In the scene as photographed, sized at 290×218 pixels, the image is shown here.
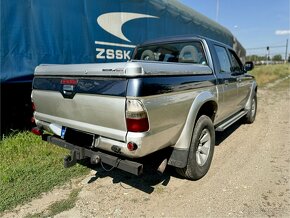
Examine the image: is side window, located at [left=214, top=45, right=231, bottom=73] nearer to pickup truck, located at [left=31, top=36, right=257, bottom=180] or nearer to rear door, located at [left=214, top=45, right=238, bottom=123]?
rear door, located at [left=214, top=45, right=238, bottom=123]

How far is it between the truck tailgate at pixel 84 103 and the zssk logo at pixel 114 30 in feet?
8.25

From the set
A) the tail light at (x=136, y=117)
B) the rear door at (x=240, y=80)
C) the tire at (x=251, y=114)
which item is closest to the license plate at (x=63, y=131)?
the tail light at (x=136, y=117)

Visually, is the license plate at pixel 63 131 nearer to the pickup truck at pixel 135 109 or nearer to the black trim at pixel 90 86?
the pickup truck at pixel 135 109

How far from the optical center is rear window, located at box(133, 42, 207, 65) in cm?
427

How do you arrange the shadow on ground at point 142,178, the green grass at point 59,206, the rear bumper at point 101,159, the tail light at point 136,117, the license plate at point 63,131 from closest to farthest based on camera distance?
the tail light at point 136,117 < the rear bumper at point 101,159 < the green grass at point 59,206 < the license plate at point 63,131 < the shadow on ground at point 142,178

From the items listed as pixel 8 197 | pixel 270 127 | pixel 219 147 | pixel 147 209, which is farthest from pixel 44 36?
pixel 270 127

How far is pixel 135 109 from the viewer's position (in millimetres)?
2463

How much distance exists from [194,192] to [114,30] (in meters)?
4.21

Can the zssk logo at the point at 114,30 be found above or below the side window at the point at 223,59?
above

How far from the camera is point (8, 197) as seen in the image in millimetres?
3273

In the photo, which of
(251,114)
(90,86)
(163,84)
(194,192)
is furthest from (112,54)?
(194,192)

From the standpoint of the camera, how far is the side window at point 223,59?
4589 mm

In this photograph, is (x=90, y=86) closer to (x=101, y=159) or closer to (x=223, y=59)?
(x=101, y=159)

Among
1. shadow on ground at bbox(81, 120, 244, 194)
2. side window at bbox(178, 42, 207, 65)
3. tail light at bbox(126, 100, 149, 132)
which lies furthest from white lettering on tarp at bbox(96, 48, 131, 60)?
tail light at bbox(126, 100, 149, 132)
